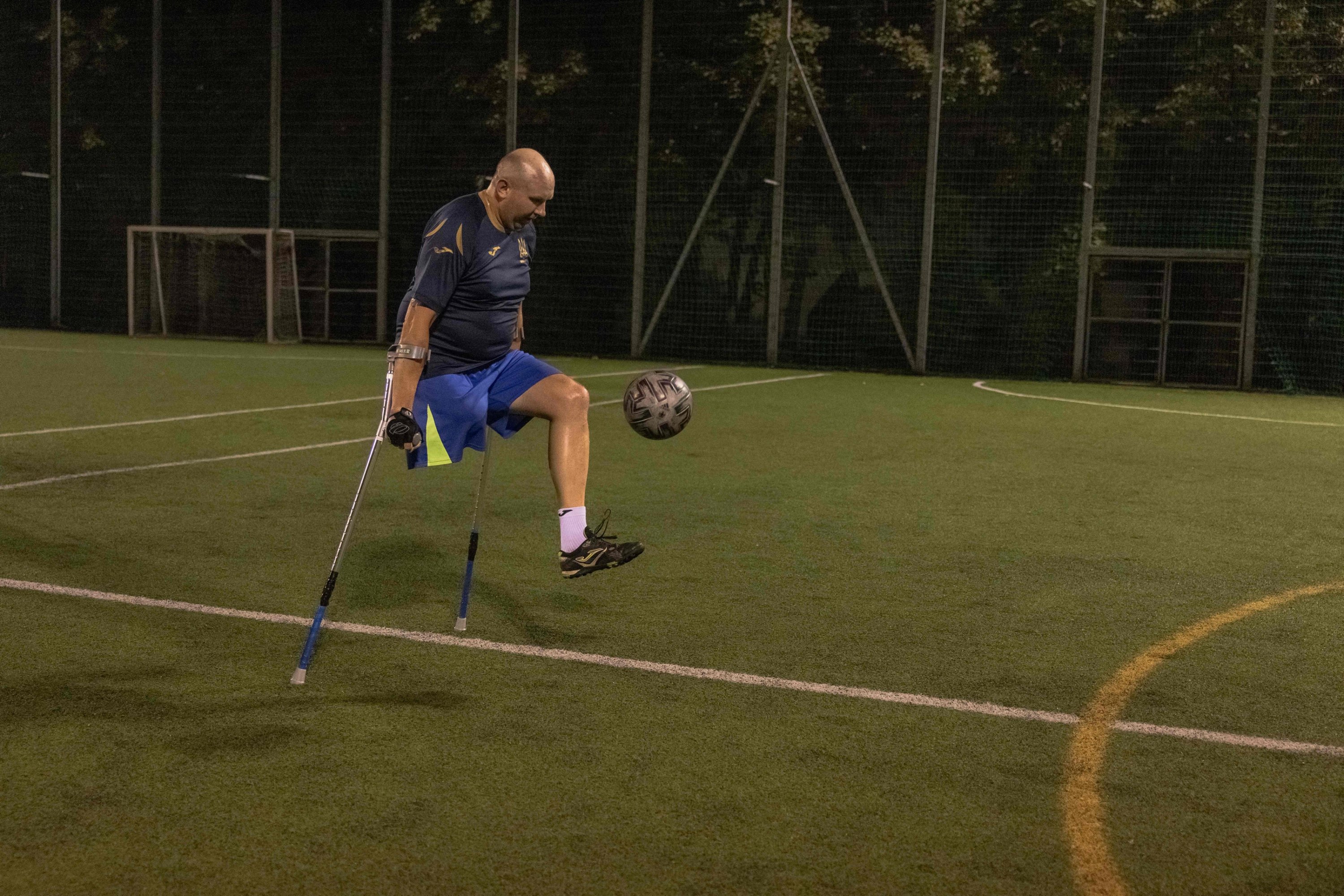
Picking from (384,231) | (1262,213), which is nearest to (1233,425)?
A: (1262,213)

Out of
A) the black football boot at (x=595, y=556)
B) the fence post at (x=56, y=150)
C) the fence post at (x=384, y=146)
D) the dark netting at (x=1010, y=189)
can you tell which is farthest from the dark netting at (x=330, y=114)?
the black football boot at (x=595, y=556)

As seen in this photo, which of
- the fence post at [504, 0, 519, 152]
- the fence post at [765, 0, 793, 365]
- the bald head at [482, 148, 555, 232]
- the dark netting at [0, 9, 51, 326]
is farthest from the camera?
the dark netting at [0, 9, 51, 326]

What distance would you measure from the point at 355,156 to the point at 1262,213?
16.2 meters

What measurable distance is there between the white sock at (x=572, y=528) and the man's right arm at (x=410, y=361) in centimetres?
75

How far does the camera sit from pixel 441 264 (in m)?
5.49

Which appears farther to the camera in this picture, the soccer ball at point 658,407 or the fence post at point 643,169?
the fence post at point 643,169

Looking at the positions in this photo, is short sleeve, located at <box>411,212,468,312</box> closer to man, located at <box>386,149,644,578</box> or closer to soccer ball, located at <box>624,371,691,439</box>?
man, located at <box>386,149,644,578</box>

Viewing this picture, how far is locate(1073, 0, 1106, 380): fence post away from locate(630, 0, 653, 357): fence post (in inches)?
293

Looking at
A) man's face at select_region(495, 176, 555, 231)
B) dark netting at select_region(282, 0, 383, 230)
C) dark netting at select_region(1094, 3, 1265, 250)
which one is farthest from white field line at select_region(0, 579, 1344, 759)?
dark netting at select_region(282, 0, 383, 230)

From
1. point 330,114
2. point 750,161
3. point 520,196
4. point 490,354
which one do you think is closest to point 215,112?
point 330,114

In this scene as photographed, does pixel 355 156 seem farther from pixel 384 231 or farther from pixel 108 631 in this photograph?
pixel 108 631

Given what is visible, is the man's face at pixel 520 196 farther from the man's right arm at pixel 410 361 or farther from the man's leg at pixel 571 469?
the man's leg at pixel 571 469

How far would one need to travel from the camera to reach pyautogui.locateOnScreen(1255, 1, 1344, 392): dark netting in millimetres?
21344

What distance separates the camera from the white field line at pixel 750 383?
16.5 metres
